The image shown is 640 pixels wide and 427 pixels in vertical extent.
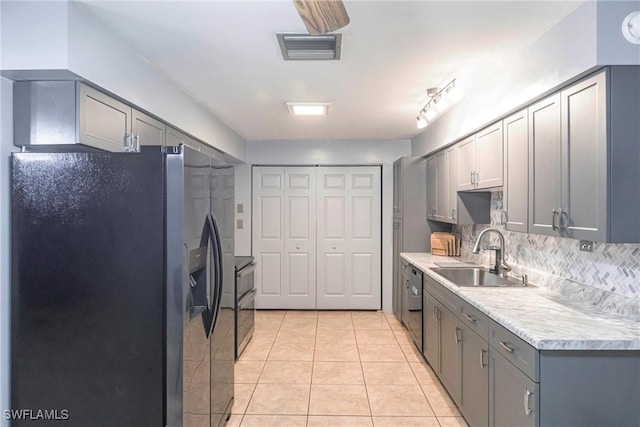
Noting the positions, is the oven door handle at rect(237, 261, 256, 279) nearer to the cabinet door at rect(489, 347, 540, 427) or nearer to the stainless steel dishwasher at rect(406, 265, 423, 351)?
the stainless steel dishwasher at rect(406, 265, 423, 351)

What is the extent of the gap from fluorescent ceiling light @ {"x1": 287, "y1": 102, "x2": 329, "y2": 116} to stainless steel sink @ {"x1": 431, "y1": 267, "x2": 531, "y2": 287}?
177cm

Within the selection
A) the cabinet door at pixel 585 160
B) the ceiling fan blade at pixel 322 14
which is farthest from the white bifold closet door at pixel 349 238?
the ceiling fan blade at pixel 322 14

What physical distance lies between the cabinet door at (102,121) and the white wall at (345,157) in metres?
3.10

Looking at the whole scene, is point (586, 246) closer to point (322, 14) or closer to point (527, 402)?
point (527, 402)

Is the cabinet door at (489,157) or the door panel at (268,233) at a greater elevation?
the cabinet door at (489,157)

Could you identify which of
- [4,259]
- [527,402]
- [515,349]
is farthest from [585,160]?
[4,259]

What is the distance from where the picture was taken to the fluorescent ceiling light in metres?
3.28

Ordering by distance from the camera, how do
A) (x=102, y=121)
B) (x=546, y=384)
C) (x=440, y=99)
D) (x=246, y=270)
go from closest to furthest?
(x=546, y=384) < (x=102, y=121) < (x=440, y=99) < (x=246, y=270)

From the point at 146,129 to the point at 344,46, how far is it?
1.39 m

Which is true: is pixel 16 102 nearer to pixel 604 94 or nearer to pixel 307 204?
pixel 604 94

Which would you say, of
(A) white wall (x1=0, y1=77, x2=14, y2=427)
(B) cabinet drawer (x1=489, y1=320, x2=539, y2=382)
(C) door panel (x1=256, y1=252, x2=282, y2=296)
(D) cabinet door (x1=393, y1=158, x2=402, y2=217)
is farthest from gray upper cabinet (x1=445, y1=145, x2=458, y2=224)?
(A) white wall (x1=0, y1=77, x2=14, y2=427)

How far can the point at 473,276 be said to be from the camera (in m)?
3.32

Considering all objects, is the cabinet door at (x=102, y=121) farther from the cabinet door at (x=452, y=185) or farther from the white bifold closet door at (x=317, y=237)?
the white bifold closet door at (x=317, y=237)

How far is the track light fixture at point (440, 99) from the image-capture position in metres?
2.67
